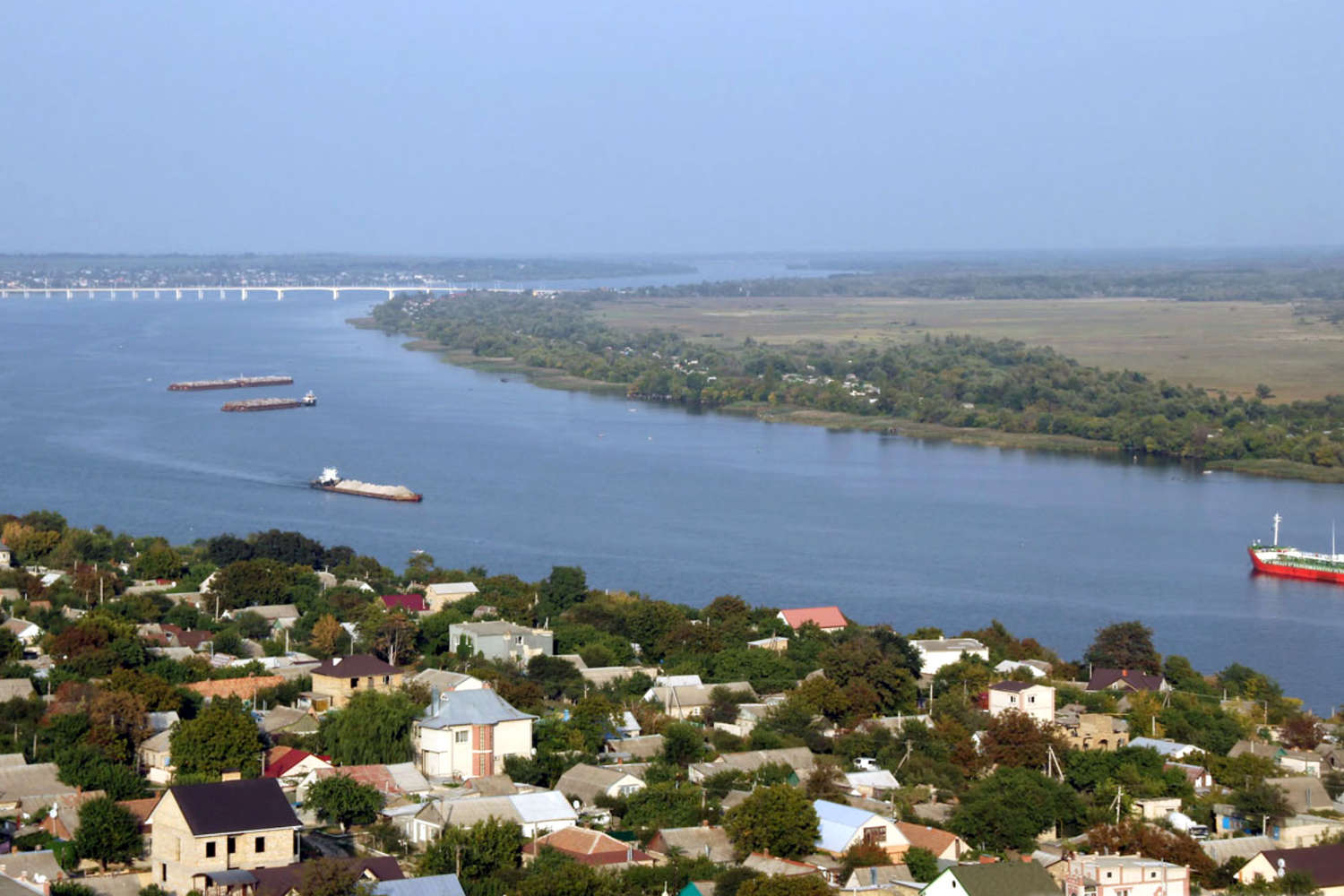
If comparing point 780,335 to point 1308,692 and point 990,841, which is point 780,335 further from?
point 990,841

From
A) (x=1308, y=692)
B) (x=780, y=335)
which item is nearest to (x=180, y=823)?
(x=1308, y=692)

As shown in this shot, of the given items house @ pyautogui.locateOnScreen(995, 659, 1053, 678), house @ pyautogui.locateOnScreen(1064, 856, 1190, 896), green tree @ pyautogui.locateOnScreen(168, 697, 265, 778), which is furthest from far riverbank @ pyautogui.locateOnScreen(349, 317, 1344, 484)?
green tree @ pyautogui.locateOnScreen(168, 697, 265, 778)

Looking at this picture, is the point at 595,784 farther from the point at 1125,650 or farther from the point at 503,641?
the point at 1125,650

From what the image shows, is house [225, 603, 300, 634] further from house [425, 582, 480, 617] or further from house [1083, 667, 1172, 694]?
house [1083, 667, 1172, 694]

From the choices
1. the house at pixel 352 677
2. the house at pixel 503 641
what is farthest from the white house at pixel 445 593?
the house at pixel 352 677

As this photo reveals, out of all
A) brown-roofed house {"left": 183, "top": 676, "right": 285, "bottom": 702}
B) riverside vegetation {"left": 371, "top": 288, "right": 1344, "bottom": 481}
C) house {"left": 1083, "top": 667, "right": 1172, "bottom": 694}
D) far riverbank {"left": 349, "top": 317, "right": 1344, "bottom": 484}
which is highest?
brown-roofed house {"left": 183, "top": 676, "right": 285, "bottom": 702}

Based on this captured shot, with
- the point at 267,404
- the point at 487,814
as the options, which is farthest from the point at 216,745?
the point at 267,404
